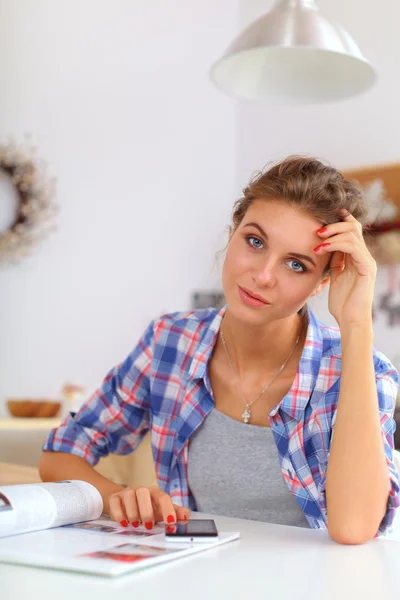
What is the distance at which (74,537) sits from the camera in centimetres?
101

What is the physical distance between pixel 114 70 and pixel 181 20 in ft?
2.03

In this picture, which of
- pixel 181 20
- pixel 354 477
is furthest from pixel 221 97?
pixel 354 477

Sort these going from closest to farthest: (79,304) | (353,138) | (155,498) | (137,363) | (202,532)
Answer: (202,532)
(155,498)
(137,363)
(79,304)
(353,138)

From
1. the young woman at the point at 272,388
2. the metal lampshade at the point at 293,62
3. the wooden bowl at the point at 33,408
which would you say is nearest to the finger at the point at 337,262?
the young woman at the point at 272,388

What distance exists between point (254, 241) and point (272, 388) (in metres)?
0.31

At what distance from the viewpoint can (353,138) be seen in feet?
13.6

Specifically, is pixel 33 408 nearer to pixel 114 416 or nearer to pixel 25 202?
pixel 25 202

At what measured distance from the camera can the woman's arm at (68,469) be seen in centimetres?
143

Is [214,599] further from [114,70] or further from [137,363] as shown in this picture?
[114,70]

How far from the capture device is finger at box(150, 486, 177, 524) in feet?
3.53

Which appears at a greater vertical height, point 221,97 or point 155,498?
point 221,97

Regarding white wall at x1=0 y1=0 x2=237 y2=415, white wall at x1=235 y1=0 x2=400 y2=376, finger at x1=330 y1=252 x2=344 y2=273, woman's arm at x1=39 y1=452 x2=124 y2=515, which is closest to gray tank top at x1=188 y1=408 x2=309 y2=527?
woman's arm at x1=39 y1=452 x2=124 y2=515

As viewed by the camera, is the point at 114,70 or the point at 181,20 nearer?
the point at 114,70

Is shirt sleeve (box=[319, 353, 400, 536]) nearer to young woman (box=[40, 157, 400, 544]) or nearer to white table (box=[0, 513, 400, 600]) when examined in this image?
young woman (box=[40, 157, 400, 544])
